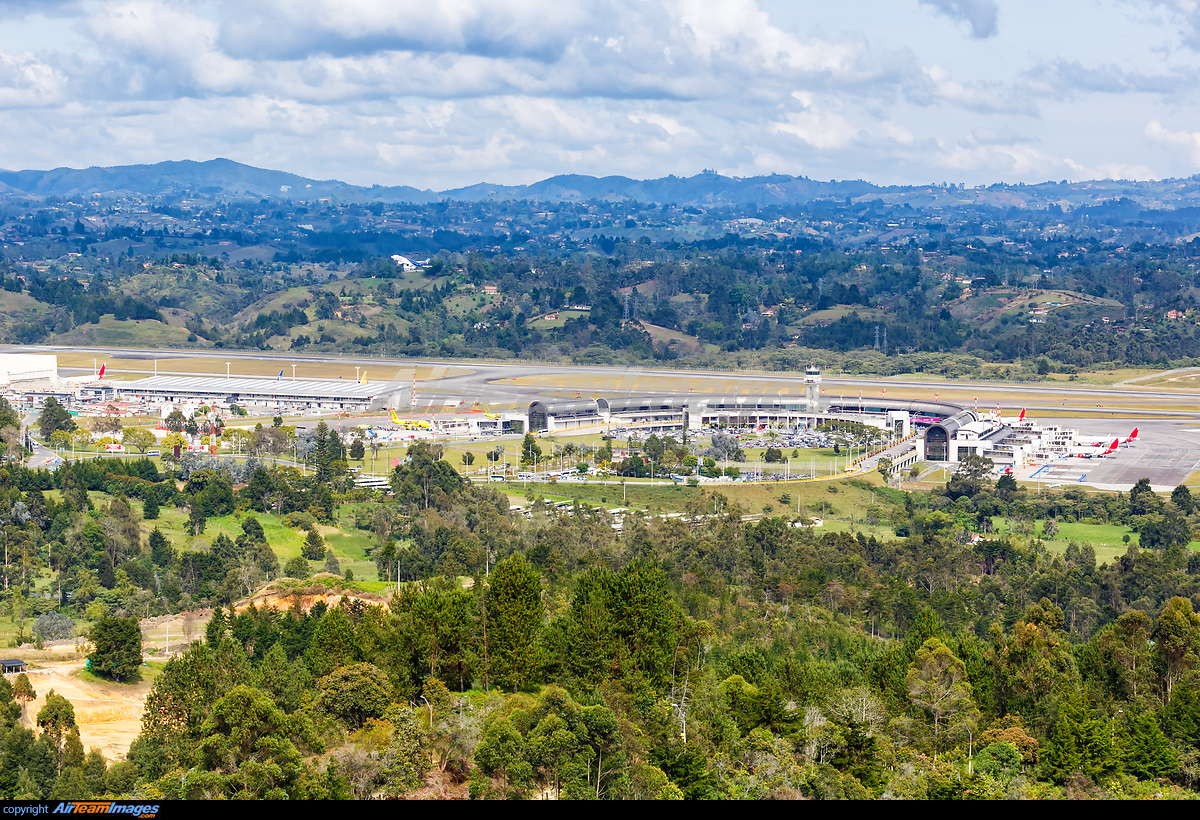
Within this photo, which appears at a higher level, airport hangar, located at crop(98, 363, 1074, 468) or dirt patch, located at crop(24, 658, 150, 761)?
airport hangar, located at crop(98, 363, 1074, 468)

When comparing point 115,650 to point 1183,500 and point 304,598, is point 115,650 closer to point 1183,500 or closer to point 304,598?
point 304,598

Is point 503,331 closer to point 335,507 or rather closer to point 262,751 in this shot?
point 335,507

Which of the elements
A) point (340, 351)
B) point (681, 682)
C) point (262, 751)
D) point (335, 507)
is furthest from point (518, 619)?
point (340, 351)

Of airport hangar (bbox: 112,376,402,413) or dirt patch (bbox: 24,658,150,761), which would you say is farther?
airport hangar (bbox: 112,376,402,413)

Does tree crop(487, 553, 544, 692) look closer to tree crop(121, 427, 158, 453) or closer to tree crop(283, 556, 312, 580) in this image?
tree crop(283, 556, 312, 580)

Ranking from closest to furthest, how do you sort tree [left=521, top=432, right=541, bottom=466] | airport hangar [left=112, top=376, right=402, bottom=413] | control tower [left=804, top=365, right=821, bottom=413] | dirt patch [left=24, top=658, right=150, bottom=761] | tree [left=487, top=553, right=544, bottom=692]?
tree [left=487, top=553, right=544, bottom=692] → dirt patch [left=24, top=658, right=150, bottom=761] → tree [left=521, top=432, right=541, bottom=466] → control tower [left=804, top=365, right=821, bottom=413] → airport hangar [left=112, top=376, right=402, bottom=413]
